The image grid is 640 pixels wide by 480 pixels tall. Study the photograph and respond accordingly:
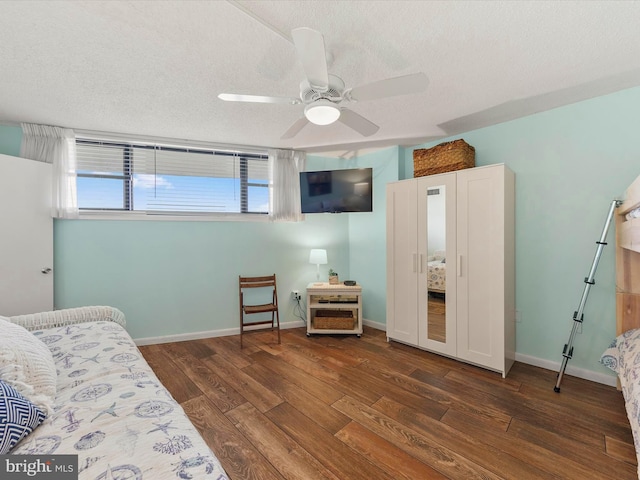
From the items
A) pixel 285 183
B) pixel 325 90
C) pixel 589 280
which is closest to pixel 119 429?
pixel 325 90

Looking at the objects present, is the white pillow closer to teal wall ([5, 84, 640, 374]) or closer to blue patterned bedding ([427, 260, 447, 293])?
teal wall ([5, 84, 640, 374])

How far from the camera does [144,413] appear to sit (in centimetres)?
105

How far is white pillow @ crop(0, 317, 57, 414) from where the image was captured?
1.06m

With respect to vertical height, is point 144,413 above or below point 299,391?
above

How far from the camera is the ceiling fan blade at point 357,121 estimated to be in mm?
1876

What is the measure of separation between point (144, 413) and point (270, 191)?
2.99m

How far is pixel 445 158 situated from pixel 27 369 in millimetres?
3289

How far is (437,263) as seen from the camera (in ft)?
9.70

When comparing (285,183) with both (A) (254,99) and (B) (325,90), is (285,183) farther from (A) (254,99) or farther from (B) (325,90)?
(B) (325,90)

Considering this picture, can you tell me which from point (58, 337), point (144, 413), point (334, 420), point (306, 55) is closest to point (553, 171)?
point (306, 55)

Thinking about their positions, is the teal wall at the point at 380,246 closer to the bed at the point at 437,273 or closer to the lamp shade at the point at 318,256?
the lamp shade at the point at 318,256

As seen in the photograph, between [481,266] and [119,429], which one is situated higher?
[481,266]

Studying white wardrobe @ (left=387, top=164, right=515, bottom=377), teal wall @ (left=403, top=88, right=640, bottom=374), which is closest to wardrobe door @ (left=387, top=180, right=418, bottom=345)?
white wardrobe @ (left=387, top=164, right=515, bottom=377)

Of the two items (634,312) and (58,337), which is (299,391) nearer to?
(58,337)
